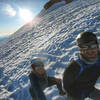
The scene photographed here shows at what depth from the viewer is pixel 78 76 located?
160 cm

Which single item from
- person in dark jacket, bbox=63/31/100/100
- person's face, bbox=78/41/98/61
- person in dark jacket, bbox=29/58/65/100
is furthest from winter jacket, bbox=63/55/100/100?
person in dark jacket, bbox=29/58/65/100

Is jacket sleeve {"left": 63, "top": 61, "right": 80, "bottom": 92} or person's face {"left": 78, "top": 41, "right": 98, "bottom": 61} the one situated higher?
person's face {"left": 78, "top": 41, "right": 98, "bottom": 61}

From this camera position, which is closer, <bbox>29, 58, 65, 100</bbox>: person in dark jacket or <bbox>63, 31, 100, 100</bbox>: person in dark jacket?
<bbox>63, 31, 100, 100</bbox>: person in dark jacket

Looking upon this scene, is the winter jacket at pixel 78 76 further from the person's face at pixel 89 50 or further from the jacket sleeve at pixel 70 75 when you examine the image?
the person's face at pixel 89 50

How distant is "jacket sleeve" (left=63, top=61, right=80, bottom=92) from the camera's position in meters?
1.56

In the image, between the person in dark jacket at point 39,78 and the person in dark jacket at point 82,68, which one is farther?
the person in dark jacket at point 39,78

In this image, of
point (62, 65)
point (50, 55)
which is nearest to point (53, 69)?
point (62, 65)

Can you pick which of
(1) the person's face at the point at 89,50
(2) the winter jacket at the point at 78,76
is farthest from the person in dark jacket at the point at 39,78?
(1) the person's face at the point at 89,50

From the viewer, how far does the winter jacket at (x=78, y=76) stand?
1.57m

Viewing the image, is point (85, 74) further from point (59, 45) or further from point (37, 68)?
point (59, 45)

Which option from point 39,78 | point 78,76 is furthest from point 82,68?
point 39,78

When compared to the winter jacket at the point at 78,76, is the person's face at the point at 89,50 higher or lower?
higher

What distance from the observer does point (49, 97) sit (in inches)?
131

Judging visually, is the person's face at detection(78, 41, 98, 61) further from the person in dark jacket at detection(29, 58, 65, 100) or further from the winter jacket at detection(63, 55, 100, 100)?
the person in dark jacket at detection(29, 58, 65, 100)
